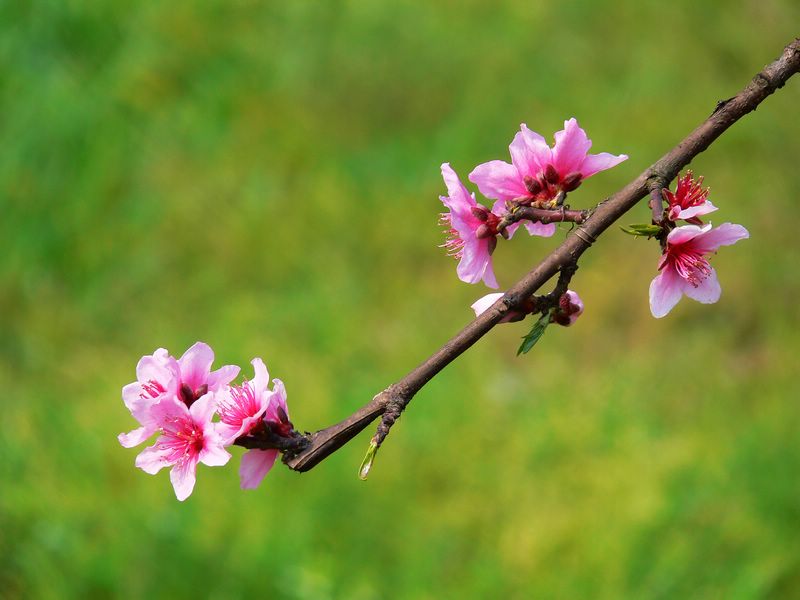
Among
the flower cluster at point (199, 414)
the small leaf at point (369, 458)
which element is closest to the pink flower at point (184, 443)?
the flower cluster at point (199, 414)

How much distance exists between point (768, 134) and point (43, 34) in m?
3.31

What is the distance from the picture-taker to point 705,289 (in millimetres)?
777

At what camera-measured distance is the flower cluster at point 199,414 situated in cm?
68

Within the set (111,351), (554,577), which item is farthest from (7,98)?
(554,577)

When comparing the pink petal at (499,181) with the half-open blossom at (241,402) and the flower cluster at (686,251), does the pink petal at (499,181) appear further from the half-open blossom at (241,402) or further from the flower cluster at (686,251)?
the half-open blossom at (241,402)

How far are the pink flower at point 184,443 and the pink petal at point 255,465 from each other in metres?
0.03

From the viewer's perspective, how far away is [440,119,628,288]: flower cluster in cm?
76

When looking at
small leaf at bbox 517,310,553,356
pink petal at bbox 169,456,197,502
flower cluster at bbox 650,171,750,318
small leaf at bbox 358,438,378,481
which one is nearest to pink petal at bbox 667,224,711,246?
flower cluster at bbox 650,171,750,318

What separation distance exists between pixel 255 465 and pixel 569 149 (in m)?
A: 0.34

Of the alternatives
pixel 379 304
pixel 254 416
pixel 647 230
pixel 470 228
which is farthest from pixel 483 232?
pixel 379 304

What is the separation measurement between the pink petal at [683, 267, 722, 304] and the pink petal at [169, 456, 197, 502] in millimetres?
393

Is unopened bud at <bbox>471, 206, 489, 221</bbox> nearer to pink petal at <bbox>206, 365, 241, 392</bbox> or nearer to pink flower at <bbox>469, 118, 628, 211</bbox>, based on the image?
pink flower at <bbox>469, 118, 628, 211</bbox>

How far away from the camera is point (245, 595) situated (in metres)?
2.41

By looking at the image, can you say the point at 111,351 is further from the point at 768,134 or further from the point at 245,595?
the point at 768,134
